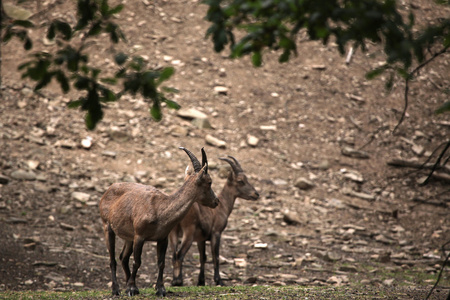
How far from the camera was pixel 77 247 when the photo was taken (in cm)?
1272

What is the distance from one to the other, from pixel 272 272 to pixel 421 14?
1635 centimetres

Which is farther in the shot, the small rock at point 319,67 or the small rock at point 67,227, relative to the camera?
the small rock at point 319,67

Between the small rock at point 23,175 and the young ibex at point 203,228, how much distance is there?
5.61 m

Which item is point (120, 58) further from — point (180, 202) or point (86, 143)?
point (86, 143)

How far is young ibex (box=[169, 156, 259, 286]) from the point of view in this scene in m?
10.5

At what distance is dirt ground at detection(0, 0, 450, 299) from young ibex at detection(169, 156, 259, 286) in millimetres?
800

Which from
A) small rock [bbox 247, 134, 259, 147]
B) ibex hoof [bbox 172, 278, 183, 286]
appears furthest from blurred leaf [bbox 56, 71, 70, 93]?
small rock [bbox 247, 134, 259, 147]

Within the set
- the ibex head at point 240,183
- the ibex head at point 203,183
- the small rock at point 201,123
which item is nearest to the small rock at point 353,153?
the small rock at point 201,123

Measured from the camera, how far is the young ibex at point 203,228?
10516 mm

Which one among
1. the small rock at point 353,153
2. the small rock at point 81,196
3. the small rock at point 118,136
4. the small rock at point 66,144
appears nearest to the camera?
the small rock at point 81,196

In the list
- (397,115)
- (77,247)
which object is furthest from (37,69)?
(397,115)

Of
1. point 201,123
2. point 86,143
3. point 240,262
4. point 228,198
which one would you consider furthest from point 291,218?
point 86,143

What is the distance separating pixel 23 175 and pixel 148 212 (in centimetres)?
760

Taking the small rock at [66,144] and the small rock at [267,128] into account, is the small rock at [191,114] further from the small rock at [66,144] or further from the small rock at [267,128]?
the small rock at [66,144]
